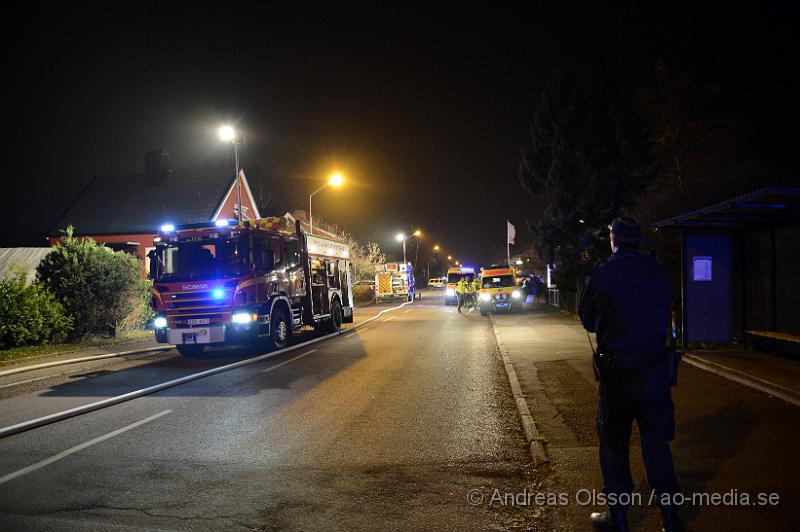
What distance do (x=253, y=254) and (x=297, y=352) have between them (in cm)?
272

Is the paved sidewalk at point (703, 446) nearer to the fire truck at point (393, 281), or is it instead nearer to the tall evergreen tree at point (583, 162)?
the tall evergreen tree at point (583, 162)

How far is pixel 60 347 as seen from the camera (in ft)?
53.9

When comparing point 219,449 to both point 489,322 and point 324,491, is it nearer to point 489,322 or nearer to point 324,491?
point 324,491

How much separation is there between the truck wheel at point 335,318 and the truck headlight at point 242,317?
649cm

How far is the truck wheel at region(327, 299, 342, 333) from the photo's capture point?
67.7ft

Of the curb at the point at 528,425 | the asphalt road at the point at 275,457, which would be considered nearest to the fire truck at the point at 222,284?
the asphalt road at the point at 275,457

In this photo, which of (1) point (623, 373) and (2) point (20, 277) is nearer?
(1) point (623, 373)

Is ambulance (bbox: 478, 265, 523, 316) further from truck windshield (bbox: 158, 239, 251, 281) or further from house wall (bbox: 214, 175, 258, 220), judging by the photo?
house wall (bbox: 214, 175, 258, 220)

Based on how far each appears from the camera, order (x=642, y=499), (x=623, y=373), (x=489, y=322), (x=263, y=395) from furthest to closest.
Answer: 1. (x=489, y=322)
2. (x=263, y=395)
3. (x=642, y=499)
4. (x=623, y=373)

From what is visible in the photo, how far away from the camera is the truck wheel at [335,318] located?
67.7ft

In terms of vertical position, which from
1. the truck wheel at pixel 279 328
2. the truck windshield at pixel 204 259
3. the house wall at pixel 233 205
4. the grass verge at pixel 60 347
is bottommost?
the grass verge at pixel 60 347

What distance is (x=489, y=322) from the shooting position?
24562 mm

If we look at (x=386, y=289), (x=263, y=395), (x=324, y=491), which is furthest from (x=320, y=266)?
(x=386, y=289)

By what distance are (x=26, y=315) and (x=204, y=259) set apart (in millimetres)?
5490
